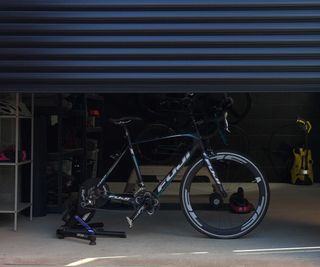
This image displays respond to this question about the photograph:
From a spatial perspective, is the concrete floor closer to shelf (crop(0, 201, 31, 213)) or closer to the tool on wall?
shelf (crop(0, 201, 31, 213))

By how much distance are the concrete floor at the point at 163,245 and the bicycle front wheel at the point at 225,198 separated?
156 millimetres

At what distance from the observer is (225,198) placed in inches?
259

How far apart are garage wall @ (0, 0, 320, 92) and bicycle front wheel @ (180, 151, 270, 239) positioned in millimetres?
1103

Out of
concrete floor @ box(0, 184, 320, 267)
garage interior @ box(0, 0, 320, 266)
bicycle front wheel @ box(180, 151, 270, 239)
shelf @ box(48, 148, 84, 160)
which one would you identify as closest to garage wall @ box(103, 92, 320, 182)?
bicycle front wheel @ box(180, 151, 270, 239)

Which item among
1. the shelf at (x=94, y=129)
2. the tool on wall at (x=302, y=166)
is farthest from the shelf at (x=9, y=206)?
the tool on wall at (x=302, y=166)

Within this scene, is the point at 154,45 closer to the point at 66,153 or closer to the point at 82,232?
the point at 82,232

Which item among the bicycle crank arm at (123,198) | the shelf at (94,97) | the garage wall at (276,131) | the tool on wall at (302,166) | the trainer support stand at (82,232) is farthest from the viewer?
the garage wall at (276,131)

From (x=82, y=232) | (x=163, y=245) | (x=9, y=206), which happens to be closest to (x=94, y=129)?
(x=9, y=206)

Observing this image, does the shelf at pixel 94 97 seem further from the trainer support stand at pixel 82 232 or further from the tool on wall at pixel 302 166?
the tool on wall at pixel 302 166

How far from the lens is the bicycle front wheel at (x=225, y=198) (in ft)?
18.0

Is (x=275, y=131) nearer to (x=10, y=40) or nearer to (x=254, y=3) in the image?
(x=254, y=3)

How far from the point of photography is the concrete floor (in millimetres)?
4844

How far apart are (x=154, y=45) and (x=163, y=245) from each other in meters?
1.91

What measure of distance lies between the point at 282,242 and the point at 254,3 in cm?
230
